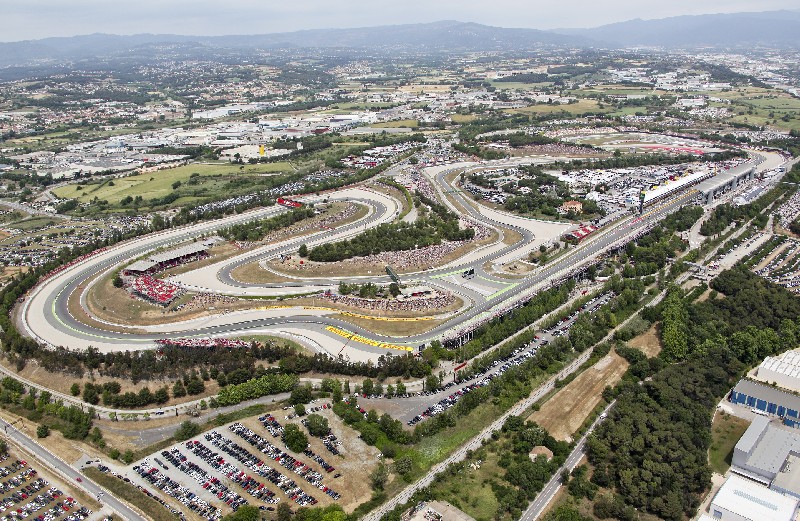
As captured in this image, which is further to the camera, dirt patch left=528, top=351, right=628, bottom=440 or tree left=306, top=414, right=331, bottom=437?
dirt patch left=528, top=351, right=628, bottom=440

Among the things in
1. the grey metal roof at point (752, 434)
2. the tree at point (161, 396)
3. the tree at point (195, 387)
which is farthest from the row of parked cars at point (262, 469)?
the grey metal roof at point (752, 434)

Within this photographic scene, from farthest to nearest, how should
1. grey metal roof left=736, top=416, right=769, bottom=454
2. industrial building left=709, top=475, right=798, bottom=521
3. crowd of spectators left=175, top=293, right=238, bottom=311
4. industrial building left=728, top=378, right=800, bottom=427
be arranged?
1. crowd of spectators left=175, top=293, right=238, bottom=311
2. industrial building left=728, top=378, right=800, bottom=427
3. grey metal roof left=736, top=416, right=769, bottom=454
4. industrial building left=709, top=475, right=798, bottom=521

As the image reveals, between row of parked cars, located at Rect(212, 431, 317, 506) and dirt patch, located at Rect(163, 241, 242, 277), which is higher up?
dirt patch, located at Rect(163, 241, 242, 277)

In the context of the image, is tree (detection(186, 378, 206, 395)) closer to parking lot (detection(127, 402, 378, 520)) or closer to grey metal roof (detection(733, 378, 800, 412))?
parking lot (detection(127, 402, 378, 520))

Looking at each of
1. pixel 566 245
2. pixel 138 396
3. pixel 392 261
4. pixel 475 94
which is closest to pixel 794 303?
pixel 566 245

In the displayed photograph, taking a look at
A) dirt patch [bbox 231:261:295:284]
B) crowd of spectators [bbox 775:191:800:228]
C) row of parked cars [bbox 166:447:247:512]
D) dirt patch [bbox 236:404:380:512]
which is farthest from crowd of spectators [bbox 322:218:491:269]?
crowd of spectators [bbox 775:191:800:228]

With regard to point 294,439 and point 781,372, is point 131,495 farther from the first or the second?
point 781,372

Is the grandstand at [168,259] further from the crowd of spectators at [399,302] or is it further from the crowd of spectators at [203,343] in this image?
the crowd of spectators at [399,302]
